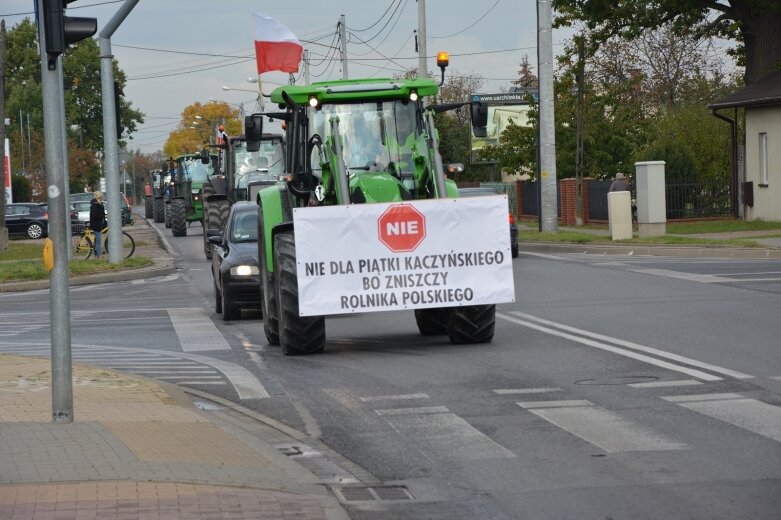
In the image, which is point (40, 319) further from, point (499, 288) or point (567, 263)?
point (567, 263)

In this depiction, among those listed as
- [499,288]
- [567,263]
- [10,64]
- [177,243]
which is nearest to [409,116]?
[499,288]

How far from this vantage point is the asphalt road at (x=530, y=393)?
24.5 feet

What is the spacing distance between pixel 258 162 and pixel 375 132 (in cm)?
2214

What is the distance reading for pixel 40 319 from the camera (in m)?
20.3

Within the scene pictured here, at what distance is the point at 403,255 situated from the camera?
44.9 feet

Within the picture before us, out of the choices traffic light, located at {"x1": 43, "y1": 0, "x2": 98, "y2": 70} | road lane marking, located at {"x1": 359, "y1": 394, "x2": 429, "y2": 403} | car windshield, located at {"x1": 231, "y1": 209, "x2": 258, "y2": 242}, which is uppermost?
traffic light, located at {"x1": 43, "y1": 0, "x2": 98, "y2": 70}

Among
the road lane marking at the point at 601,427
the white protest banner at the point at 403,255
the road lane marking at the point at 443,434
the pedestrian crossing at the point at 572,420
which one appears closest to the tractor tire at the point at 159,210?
the white protest banner at the point at 403,255

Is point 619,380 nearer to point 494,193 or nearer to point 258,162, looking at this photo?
point 494,193

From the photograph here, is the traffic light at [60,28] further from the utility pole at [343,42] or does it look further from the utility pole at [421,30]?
the utility pole at [343,42]

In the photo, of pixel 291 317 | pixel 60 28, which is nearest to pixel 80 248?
pixel 291 317

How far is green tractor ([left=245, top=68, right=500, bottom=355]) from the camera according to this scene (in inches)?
577

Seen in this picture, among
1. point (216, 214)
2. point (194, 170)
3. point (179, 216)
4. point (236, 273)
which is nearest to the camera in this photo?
point (236, 273)

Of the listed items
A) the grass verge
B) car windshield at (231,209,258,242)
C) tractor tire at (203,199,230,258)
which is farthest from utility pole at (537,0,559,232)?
car windshield at (231,209,258,242)

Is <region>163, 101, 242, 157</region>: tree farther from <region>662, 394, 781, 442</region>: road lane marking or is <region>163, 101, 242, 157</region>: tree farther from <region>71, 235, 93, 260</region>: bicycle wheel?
<region>662, 394, 781, 442</region>: road lane marking
